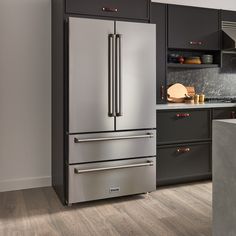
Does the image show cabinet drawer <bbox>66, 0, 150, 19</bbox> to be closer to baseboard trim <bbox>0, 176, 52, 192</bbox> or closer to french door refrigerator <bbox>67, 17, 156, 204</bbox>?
french door refrigerator <bbox>67, 17, 156, 204</bbox>

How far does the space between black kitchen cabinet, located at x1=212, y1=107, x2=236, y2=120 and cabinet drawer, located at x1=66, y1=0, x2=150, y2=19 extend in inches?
52.7

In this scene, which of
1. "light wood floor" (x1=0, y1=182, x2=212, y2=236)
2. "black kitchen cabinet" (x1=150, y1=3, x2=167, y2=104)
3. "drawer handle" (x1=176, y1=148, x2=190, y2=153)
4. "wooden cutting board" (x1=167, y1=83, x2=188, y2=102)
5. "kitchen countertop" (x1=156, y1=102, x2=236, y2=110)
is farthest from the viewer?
"wooden cutting board" (x1=167, y1=83, x2=188, y2=102)

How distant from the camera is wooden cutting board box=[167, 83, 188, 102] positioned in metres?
4.00

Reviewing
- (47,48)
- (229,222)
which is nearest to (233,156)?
(229,222)

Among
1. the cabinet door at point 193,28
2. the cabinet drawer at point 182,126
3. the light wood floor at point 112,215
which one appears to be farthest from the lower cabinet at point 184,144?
the cabinet door at point 193,28

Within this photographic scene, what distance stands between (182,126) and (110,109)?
3.10 ft

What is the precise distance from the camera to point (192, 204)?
300 centimetres

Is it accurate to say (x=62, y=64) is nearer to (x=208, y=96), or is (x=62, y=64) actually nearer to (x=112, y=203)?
(x=112, y=203)

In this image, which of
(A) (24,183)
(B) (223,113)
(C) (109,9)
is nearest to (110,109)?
(C) (109,9)

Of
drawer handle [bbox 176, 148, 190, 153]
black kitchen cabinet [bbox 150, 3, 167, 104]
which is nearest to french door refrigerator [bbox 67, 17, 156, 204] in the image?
drawer handle [bbox 176, 148, 190, 153]

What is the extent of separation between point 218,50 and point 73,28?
2059mm

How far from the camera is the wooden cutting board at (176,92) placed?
13.1 feet

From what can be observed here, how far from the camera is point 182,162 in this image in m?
3.56

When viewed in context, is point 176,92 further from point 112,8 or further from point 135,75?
point 112,8
